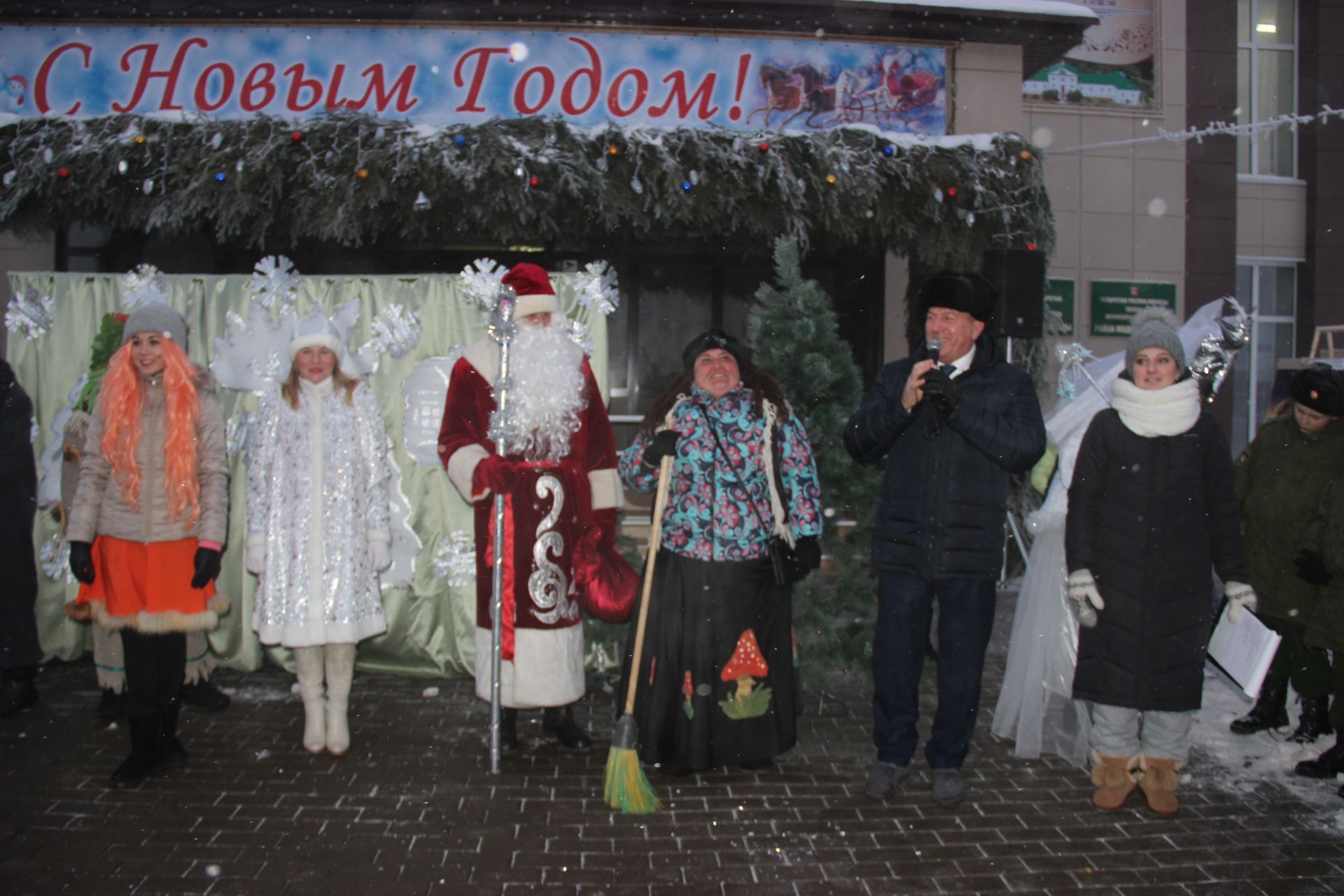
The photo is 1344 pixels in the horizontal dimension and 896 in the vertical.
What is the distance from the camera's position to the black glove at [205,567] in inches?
177

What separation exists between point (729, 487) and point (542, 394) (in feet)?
3.36

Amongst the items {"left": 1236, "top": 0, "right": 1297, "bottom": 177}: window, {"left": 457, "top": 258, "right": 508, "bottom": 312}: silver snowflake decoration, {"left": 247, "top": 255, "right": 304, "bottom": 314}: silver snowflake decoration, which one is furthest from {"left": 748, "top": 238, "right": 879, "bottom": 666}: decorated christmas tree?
{"left": 1236, "top": 0, "right": 1297, "bottom": 177}: window

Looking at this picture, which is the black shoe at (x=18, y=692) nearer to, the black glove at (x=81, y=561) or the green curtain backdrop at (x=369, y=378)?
the green curtain backdrop at (x=369, y=378)

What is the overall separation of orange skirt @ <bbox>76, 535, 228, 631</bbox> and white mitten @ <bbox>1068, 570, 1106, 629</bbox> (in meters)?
3.79

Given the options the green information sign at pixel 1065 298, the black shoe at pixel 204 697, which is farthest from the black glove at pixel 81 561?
the green information sign at pixel 1065 298

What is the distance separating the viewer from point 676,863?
3.74 m

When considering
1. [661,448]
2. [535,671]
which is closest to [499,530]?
[535,671]

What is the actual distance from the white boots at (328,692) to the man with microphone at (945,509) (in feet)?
8.29

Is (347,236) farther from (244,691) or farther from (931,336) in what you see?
(931,336)

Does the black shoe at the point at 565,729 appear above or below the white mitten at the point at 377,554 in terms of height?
below

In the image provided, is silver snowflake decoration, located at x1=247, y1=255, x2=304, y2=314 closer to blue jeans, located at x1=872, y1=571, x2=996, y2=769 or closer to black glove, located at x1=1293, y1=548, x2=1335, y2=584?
blue jeans, located at x1=872, y1=571, x2=996, y2=769

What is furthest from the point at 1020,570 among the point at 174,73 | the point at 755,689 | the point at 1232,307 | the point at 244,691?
the point at 174,73

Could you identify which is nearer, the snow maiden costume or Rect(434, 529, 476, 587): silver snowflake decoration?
the snow maiden costume

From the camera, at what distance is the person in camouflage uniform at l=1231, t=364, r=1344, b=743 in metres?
4.89
